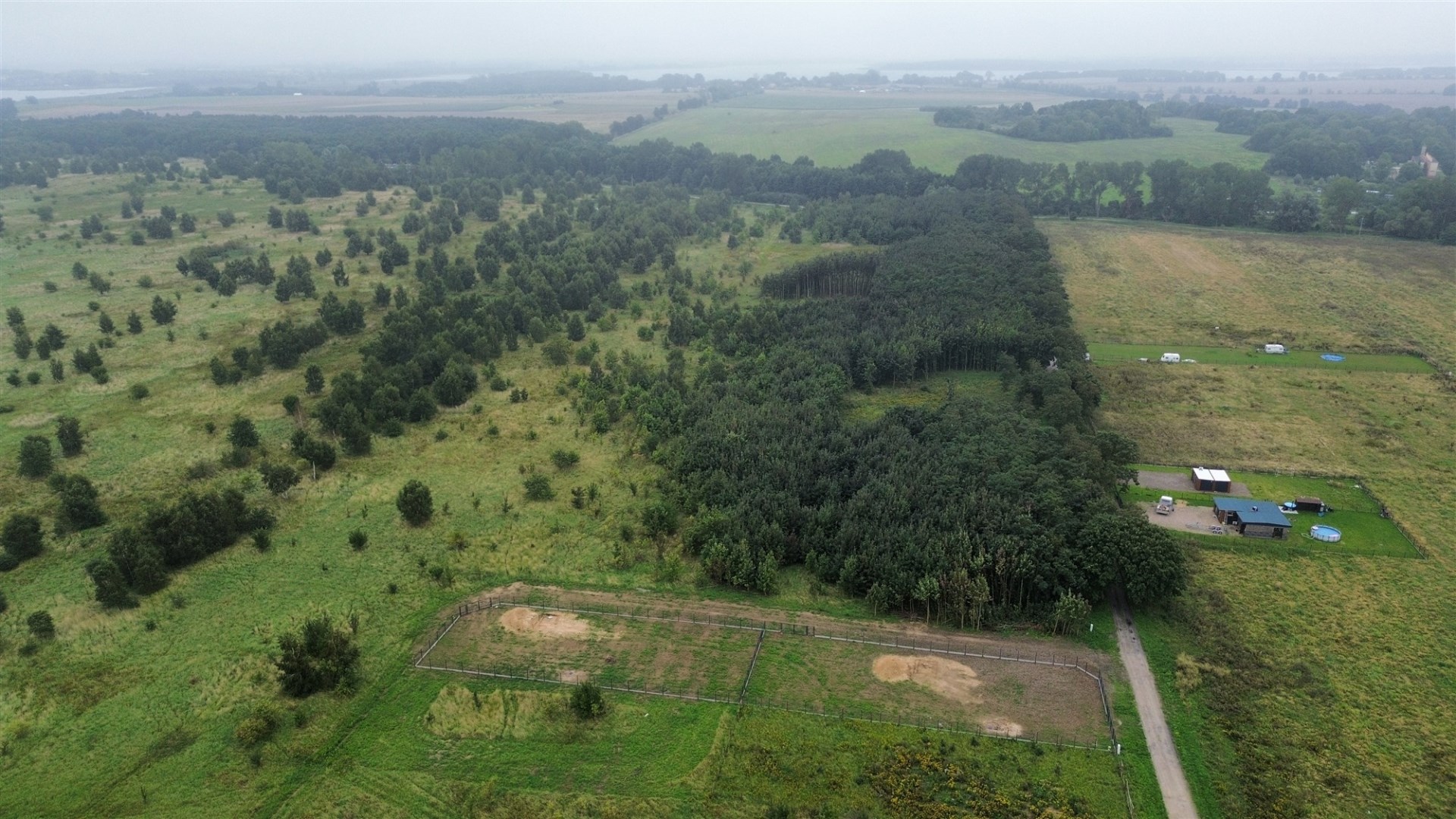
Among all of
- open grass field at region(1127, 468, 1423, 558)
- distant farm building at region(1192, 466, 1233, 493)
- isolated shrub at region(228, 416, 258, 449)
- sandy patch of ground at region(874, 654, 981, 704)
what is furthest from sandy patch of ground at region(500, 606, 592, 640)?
distant farm building at region(1192, 466, 1233, 493)

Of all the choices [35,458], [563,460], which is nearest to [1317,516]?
[563,460]

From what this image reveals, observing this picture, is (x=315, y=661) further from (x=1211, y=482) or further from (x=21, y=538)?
(x=1211, y=482)

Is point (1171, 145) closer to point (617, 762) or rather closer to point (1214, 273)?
point (1214, 273)

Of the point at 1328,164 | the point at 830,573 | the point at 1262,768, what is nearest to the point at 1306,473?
the point at 1262,768

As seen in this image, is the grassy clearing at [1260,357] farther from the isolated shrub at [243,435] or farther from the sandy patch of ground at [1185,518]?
the isolated shrub at [243,435]

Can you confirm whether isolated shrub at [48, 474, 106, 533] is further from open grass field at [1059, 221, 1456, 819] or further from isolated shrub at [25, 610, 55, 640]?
open grass field at [1059, 221, 1456, 819]
